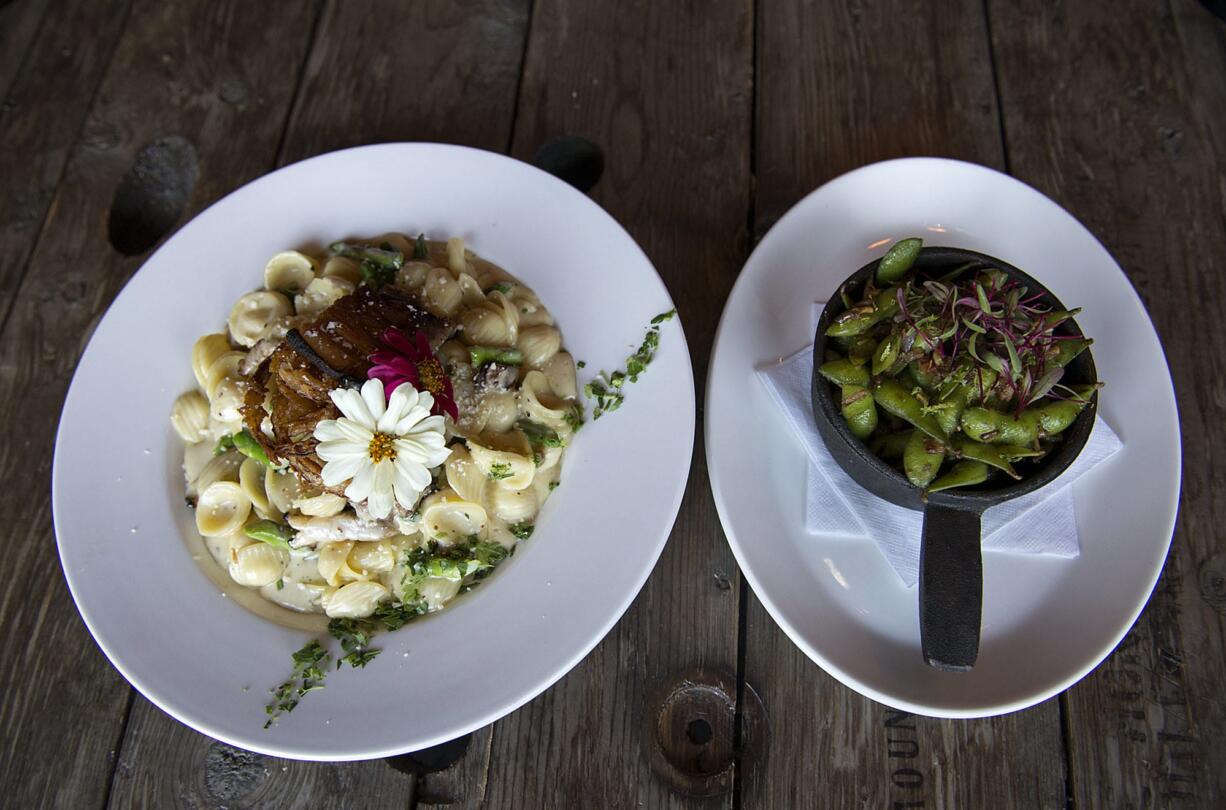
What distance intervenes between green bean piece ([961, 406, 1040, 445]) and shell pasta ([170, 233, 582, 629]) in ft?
2.24

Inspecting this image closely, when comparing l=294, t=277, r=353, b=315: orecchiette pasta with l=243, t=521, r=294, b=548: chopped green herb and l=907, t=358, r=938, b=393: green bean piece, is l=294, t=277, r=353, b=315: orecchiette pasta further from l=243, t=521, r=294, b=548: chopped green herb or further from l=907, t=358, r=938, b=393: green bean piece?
l=907, t=358, r=938, b=393: green bean piece

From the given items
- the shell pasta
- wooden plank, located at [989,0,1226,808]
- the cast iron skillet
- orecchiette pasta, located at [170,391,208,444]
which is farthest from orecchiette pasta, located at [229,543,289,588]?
wooden plank, located at [989,0,1226,808]

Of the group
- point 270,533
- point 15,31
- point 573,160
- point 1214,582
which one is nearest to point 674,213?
point 573,160

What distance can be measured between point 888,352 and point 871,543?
0.40 m

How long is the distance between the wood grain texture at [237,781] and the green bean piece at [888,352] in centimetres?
119

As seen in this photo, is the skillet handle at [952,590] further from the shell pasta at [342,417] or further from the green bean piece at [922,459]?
the shell pasta at [342,417]

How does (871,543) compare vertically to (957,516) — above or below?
below

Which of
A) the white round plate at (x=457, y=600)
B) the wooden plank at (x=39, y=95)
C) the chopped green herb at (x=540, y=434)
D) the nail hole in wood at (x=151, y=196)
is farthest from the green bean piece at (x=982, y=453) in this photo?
the wooden plank at (x=39, y=95)

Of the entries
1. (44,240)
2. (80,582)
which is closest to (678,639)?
(80,582)

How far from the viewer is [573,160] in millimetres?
2051

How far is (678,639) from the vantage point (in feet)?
5.36

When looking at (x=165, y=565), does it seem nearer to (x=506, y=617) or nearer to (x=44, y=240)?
(x=506, y=617)

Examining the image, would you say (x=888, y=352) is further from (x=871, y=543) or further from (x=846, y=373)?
(x=871, y=543)

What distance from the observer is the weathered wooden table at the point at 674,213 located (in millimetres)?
1569
